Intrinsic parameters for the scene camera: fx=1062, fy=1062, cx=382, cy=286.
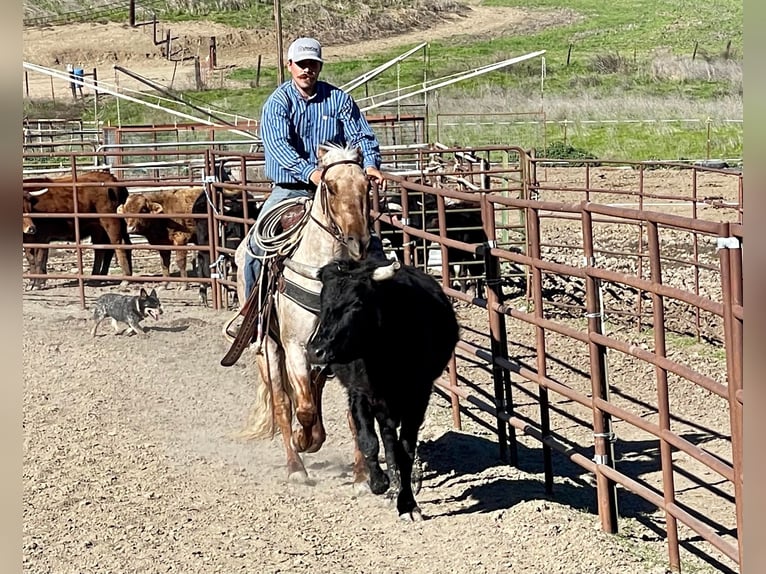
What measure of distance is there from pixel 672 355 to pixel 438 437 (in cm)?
363

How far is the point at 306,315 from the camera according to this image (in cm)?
551

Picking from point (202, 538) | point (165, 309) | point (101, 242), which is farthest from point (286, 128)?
point (101, 242)

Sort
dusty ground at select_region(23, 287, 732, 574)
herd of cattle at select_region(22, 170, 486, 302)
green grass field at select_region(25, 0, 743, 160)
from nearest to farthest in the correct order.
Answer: dusty ground at select_region(23, 287, 732, 574), herd of cattle at select_region(22, 170, 486, 302), green grass field at select_region(25, 0, 743, 160)

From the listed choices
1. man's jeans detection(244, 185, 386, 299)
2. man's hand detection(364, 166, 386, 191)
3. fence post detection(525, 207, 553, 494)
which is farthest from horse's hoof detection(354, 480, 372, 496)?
man's hand detection(364, 166, 386, 191)

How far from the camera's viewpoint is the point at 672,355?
984 centimetres

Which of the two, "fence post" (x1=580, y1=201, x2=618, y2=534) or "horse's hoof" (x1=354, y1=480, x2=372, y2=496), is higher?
"fence post" (x1=580, y1=201, x2=618, y2=534)

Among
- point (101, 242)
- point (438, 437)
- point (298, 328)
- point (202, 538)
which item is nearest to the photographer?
point (202, 538)

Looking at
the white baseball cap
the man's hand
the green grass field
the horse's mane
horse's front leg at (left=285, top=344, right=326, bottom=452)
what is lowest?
horse's front leg at (left=285, top=344, right=326, bottom=452)

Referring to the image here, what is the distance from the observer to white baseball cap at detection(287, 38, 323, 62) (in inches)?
219

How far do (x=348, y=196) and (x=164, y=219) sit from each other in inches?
383

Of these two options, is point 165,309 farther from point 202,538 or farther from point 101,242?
point 202,538

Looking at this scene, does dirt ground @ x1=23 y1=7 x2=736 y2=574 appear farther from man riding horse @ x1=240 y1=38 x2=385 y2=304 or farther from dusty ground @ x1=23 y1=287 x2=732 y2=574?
man riding horse @ x1=240 y1=38 x2=385 y2=304

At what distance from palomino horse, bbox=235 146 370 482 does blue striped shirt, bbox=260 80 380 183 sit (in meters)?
0.42

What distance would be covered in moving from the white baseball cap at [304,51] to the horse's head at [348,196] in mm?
715
